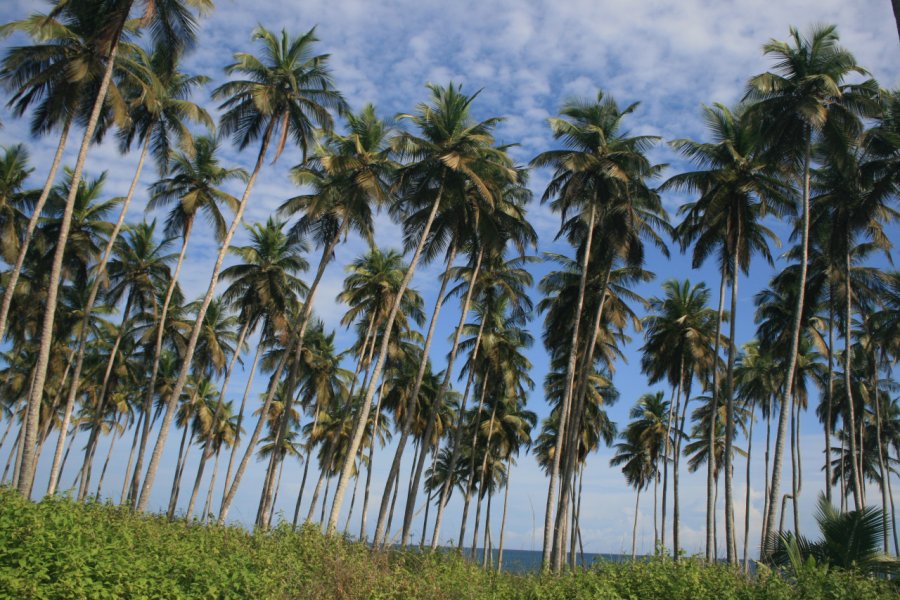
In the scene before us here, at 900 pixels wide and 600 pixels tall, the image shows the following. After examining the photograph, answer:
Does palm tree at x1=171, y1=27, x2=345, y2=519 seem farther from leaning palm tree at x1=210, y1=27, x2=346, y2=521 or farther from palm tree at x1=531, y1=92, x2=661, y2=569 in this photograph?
palm tree at x1=531, y1=92, x2=661, y2=569

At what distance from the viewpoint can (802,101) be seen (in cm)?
1967

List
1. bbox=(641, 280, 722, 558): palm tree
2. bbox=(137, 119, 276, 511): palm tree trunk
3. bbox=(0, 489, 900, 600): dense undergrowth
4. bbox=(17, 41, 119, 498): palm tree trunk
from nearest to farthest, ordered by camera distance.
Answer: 1. bbox=(0, 489, 900, 600): dense undergrowth
2. bbox=(17, 41, 119, 498): palm tree trunk
3. bbox=(137, 119, 276, 511): palm tree trunk
4. bbox=(641, 280, 722, 558): palm tree

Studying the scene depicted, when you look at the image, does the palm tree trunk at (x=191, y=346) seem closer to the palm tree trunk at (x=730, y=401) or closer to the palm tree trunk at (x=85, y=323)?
the palm tree trunk at (x=85, y=323)

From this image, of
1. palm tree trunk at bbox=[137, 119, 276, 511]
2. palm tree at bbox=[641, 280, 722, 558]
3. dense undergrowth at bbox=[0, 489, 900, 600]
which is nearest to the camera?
dense undergrowth at bbox=[0, 489, 900, 600]

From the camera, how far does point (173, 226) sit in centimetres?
2862

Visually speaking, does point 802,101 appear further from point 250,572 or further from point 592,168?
point 250,572

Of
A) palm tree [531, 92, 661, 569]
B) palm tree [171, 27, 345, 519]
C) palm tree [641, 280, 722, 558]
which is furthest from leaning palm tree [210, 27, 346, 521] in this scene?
palm tree [641, 280, 722, 558]

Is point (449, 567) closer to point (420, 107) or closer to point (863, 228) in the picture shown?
point (420, 107)

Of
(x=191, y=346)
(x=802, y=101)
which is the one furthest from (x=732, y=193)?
(x=191, y=346)

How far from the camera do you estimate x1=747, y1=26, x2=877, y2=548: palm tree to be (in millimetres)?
19375

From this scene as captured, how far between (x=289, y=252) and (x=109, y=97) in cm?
1215

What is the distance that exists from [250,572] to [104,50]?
50.4ft

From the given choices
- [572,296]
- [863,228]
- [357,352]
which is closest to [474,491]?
[357,352]

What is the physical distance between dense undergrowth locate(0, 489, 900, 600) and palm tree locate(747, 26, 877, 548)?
8379 mm
